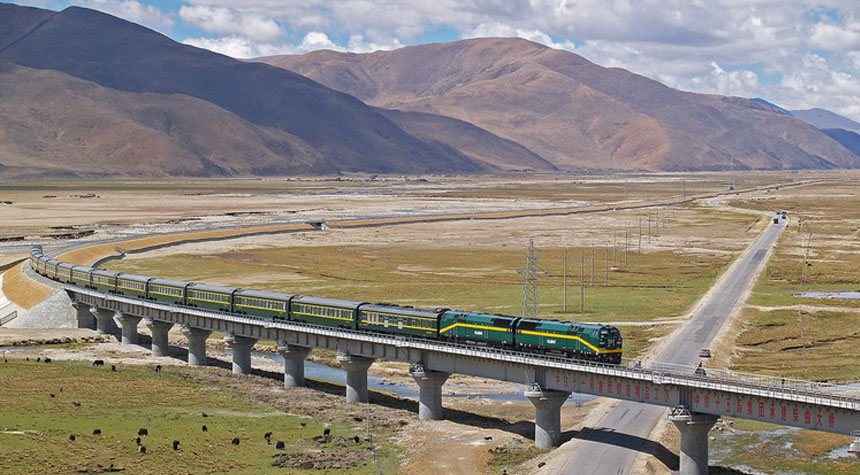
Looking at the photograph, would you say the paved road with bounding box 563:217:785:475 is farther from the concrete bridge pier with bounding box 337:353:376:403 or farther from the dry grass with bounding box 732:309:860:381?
the concrete bridge pier with bounding box 337:353:376:403

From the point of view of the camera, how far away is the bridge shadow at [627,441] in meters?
60.2

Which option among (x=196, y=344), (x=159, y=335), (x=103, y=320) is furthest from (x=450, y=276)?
(x=196, y=344)

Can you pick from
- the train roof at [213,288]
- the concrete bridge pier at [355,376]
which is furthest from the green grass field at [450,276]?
the concrete bridge pier at [355,376]

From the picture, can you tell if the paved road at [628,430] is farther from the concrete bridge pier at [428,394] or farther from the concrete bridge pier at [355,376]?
the concrete bridge pier at [355,376]

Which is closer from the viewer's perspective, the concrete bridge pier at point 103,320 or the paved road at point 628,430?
the paved road at point 628,430

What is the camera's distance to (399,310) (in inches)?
2977

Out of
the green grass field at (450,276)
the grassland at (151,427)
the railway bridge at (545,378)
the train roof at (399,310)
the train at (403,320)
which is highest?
the train roof at (399,310)

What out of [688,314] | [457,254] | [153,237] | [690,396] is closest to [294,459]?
[690,396]

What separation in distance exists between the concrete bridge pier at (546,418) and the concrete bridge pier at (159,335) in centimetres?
4281

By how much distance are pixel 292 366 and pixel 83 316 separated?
38.1 meters

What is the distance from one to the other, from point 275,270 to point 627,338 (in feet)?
237

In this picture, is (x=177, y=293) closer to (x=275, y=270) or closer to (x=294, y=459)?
(x=294, y=459)

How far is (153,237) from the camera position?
191 metres

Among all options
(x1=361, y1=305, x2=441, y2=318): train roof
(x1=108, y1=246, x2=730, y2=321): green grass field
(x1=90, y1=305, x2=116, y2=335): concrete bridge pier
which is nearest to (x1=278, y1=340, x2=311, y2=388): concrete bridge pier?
(x1=361, y1=305, x2=441, y2=318): train roof
